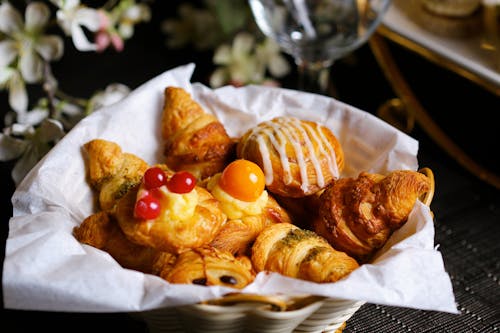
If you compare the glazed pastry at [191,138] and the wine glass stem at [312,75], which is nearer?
the glazed pastry at [191,138]

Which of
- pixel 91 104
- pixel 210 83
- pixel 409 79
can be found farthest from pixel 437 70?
pixel 91 104

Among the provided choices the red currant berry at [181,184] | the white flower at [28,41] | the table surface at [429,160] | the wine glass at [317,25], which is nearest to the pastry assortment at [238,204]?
the red currant berry at [181,184]

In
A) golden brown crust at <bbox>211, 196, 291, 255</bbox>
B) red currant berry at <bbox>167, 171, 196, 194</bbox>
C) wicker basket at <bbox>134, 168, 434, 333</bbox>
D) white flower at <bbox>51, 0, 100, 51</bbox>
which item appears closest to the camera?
wicker basket at <bbox>134, 168, 434, 333</bbox>

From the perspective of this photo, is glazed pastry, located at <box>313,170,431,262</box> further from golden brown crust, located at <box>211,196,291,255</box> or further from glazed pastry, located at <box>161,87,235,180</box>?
glazed pastry, located at <box>161,87,235,180</box>

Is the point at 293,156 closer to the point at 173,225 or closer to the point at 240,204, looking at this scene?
the point at 240,204

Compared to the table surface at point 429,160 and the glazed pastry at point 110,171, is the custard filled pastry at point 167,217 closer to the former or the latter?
the glazed pastry at point 110,171

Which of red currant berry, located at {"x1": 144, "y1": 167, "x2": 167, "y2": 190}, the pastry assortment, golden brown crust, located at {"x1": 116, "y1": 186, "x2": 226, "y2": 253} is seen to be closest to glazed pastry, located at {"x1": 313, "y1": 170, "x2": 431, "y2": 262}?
the pastry assortment

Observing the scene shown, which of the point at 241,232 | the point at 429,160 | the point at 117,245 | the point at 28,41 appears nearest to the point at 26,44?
the point at 28,41
